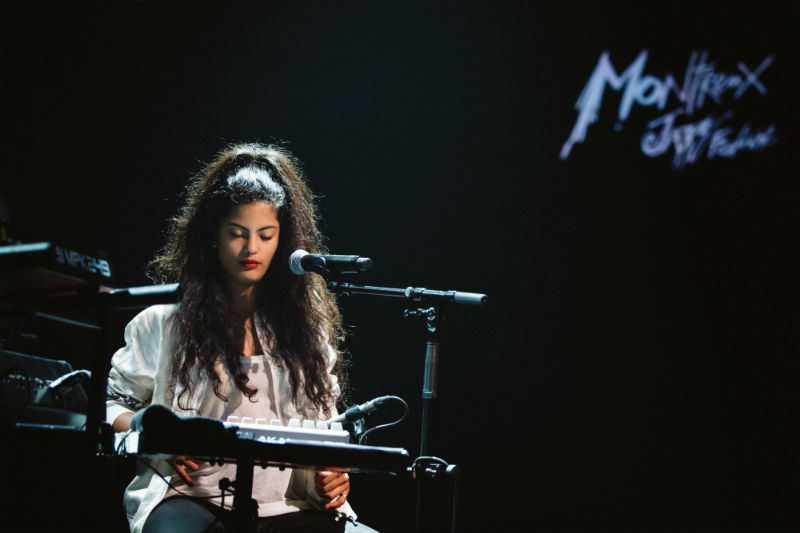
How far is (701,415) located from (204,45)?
376 cm

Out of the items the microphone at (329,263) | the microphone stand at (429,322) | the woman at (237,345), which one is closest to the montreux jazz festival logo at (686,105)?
the microphone stand at (429,322)

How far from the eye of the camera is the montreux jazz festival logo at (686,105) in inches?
160

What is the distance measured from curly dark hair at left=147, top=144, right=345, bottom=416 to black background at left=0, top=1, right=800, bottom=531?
127 cm

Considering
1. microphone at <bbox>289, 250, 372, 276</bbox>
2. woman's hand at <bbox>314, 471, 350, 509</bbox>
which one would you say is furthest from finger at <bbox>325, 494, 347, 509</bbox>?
microphone at <bbox>289, 250, 372, 276</bbox>

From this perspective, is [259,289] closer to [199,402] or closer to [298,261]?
[298,261]

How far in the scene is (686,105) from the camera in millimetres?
4125

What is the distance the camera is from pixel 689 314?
13.2 feet

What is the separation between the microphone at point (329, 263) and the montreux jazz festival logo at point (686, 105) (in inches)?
94.8

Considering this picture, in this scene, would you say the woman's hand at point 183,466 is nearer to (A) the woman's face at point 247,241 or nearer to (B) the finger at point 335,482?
(B) the finger at point 335,482

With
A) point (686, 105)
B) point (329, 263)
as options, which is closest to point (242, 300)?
point (329, 263)

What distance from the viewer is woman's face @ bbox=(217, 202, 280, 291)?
2.57 m

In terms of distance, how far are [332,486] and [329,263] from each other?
0.75 m

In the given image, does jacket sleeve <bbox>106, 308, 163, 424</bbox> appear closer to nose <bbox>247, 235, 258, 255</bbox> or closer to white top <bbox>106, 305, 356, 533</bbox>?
white top <bbox>106, 305, 356, 533</bbox>

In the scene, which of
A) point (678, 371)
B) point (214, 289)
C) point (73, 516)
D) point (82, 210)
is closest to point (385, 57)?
point (82, 210)
